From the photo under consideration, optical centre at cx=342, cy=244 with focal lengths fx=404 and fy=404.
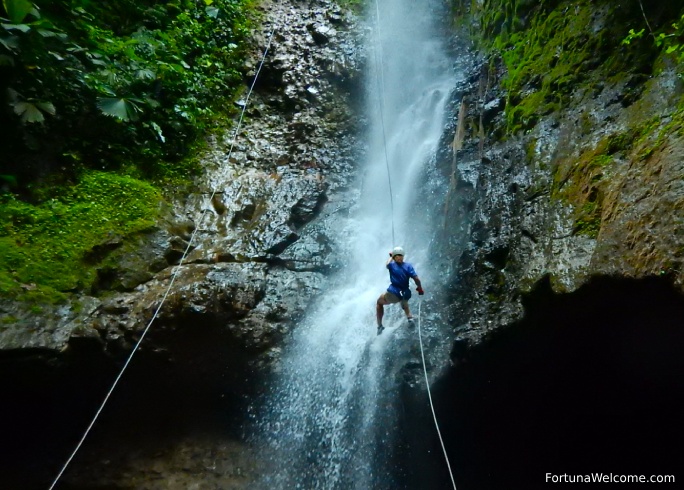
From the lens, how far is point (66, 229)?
5910 mm

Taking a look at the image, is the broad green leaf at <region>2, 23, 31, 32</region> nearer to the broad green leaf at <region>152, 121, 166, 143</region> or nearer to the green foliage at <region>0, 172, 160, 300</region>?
the green foliage at <region>0, 172, 160, 300</region>

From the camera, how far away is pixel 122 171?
693 cm

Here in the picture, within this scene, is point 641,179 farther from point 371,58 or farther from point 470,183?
point 371,58

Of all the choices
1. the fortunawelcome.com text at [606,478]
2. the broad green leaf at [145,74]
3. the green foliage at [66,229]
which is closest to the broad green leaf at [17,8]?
the broad green leaf at [145,74]

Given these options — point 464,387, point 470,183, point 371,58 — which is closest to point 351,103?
point 371,58

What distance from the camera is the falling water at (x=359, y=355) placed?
19.5 feet

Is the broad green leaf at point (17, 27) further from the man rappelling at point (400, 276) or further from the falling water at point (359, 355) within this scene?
the man rappelling at point (400, 276)

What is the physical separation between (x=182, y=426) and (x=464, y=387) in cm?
428

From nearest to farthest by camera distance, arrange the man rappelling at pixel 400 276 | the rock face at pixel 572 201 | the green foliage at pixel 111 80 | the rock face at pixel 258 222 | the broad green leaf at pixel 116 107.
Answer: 1. the rock face at pixel 572 201
2. the rock face at pixel 258 222
3. the green foliage at pixel 111 80
4. the man rappelling at pixel 400 276
5. the broad green leaf at pixel 116 107

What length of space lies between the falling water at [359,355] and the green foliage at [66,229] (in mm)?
3241

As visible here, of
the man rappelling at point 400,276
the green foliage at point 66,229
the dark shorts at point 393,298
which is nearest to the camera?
the green foliage at point 66,229

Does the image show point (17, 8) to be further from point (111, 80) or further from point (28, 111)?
point (111, 80)

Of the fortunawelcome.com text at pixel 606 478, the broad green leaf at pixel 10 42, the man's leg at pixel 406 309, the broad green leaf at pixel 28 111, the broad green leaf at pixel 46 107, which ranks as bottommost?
the fortunawelcome.com text at pixel 606 478

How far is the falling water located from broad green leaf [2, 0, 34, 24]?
570 centimetres
